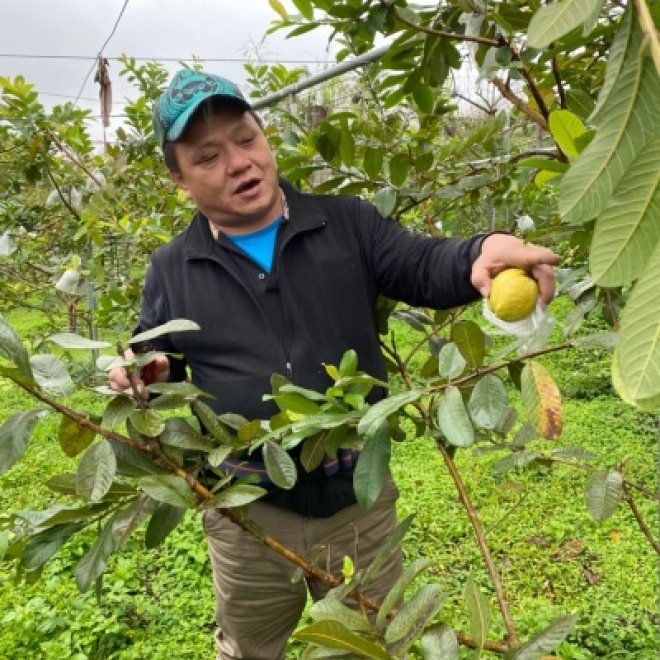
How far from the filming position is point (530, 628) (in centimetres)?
219

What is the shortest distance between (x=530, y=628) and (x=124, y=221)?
1727 mm

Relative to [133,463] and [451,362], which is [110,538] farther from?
[451,362]

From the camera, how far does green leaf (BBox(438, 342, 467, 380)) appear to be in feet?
2.30

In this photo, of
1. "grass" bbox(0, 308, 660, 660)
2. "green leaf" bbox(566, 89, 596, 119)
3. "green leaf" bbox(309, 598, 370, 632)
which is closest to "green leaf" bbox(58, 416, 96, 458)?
"green leaf" bbox(309, 598, 370, 632)

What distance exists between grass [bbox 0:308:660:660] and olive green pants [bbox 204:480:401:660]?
73cm

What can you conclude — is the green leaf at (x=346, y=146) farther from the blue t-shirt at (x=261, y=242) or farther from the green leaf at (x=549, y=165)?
the green leaf at (x=549, y=165)

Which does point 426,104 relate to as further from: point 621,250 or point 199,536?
point 199,536

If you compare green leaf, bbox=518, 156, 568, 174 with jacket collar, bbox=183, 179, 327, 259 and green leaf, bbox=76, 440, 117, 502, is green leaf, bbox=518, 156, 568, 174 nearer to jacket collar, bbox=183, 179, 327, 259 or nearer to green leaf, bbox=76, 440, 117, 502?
green leaf, bbox=76, 440, 117, 502

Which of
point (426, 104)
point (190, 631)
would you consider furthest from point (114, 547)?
point (190, 631)

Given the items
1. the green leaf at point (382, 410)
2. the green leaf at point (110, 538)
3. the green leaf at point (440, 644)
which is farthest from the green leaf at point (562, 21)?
the green leaf at point (110, 538)

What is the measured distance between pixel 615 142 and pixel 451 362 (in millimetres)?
375

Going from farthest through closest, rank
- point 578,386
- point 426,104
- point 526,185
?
point 578,386, point 526,185, point 426,104

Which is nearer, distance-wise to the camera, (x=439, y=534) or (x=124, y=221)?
(x=124, y=221)

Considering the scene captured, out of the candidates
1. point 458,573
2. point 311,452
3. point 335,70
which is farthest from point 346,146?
point 458,573
